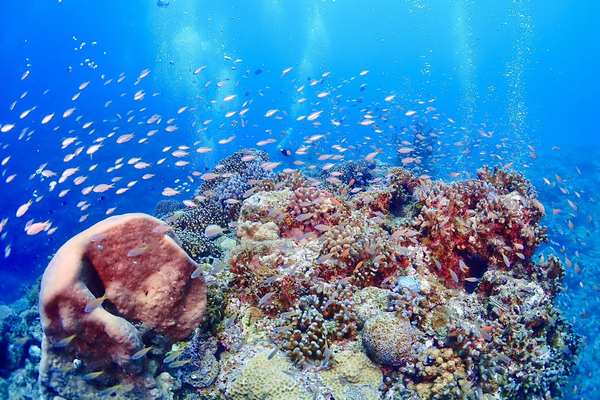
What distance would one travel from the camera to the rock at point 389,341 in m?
5.34

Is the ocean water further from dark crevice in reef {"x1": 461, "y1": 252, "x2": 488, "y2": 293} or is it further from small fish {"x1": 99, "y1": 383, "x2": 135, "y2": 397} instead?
small fish {"x1": 99, "y1": 383, "x2": 135, "y2": 397}

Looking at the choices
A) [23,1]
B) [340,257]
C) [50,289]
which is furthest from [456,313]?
[23,1]

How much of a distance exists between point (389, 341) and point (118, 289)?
3.63 metres

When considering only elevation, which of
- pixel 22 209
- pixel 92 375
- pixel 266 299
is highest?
pixel 266 299

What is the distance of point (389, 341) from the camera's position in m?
5.34

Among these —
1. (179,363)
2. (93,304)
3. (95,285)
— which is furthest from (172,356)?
(95,285)

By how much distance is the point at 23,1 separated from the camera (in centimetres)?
8056

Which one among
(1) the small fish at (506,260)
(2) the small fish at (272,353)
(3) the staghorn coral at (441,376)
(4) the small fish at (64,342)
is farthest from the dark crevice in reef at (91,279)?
(1) the small fish at (506,260)

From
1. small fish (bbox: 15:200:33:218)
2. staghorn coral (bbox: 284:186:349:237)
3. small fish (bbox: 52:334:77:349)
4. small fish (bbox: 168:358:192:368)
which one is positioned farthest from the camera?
small fish (bbox: 15:200:33:218)

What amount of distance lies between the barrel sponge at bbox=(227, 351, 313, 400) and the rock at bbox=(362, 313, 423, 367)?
1.09 meters

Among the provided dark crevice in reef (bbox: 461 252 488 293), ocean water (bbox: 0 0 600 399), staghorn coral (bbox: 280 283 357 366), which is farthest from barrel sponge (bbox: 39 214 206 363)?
ocean water (bbox: 0 0 600 399)

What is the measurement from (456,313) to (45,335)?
220 inches

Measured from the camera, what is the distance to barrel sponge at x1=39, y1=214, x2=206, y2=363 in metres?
4.62

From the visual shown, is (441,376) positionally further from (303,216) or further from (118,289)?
(118,289)
